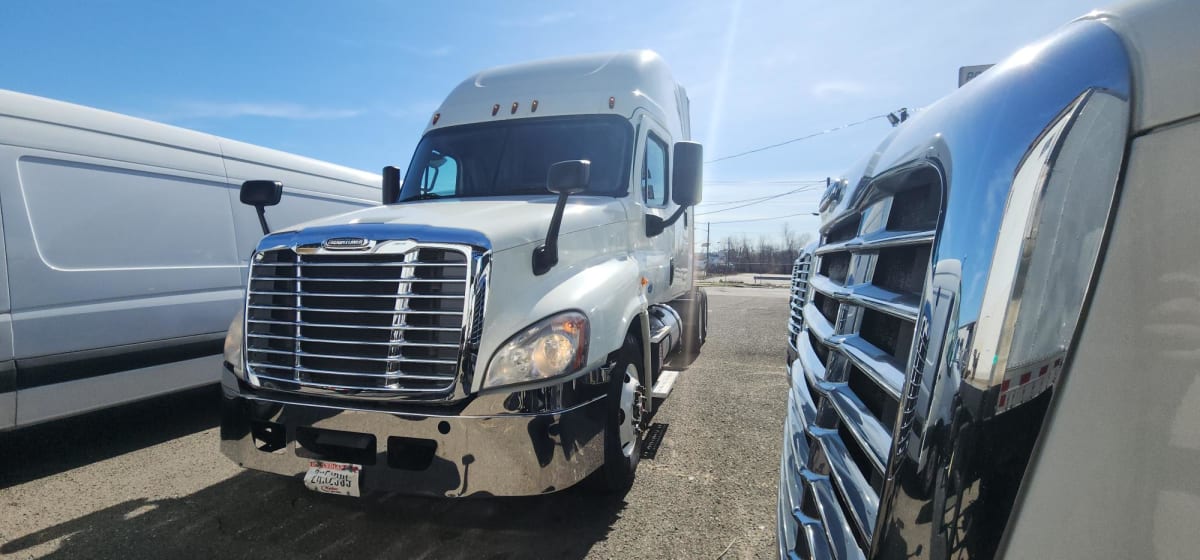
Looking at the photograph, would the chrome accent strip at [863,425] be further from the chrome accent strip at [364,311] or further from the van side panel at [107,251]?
the van side panel at [107,251]

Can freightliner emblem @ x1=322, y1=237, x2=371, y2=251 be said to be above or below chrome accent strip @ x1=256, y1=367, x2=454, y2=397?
above

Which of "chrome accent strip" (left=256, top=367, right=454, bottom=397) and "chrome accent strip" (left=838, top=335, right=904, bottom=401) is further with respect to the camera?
"chrome accent strip" (left=256, top=367, right=454, bottom=397)

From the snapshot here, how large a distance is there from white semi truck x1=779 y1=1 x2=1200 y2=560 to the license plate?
2183 millimetres

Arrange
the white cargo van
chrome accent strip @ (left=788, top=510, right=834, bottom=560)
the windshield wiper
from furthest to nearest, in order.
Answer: the windshield wiper
the white cargo van
chrome accent strip @ (left=788, top=510, right=834, bottom=560)

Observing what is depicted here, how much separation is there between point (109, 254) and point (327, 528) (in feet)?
9.45

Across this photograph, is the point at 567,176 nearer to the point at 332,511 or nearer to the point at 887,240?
the point at 887,240

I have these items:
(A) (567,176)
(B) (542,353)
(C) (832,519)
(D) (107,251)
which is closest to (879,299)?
(C) (832,519)

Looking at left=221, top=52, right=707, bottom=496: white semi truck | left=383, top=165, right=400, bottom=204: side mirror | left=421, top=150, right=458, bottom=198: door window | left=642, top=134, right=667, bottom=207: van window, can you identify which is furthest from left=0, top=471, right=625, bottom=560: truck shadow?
left=383, top=165, right=400, bottom=204: side mirror

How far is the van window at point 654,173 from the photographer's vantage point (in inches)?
169

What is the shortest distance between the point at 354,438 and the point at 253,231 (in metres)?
3.71

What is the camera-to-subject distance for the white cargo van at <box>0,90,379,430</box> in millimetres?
3662

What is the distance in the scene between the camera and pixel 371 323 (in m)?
2.58

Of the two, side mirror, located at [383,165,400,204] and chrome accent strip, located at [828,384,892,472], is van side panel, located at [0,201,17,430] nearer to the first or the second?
side mirror, located at [383,165,400,204]

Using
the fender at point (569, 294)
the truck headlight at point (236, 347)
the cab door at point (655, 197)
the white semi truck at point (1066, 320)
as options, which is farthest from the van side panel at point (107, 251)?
the white semi truck at point (1066, 320)
